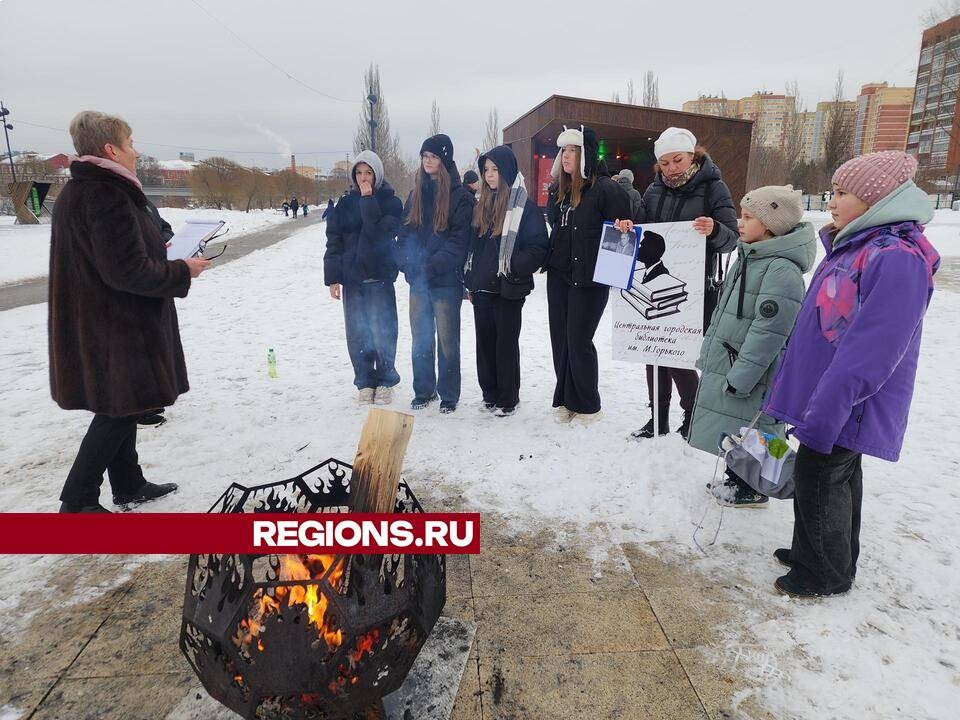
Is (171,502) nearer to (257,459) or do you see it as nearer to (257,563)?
(257,459)

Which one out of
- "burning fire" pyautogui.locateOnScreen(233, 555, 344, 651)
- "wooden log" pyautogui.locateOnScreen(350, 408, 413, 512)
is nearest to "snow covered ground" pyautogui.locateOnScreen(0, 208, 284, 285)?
"wooden log" pyautogui.locateOnScreen(350, 408, 413, 512)

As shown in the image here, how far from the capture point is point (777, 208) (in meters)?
2.98

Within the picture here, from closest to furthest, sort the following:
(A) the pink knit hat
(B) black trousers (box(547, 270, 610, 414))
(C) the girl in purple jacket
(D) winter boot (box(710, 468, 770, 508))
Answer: (C) the girl in purple jacket → (A) the pink knit hat → (D) winter boot (box(710, 468, 770, 508)) → (B) black trousers (box(547, 270, 610, 414))

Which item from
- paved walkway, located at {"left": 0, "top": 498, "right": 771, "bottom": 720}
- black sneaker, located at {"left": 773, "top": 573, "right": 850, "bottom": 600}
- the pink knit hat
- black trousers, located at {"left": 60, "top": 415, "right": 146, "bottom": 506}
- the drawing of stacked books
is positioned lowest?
paved walkway, located at {"left": 0, "top": 498, "right": 771, "bottom": 720}

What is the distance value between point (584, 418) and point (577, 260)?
1.30m

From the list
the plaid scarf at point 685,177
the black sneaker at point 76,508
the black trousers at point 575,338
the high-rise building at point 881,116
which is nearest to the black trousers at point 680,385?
the black trousers at point 575,338

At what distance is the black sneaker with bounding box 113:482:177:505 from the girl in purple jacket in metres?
3.50

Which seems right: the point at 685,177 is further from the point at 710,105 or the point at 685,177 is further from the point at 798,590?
the point at 710,105

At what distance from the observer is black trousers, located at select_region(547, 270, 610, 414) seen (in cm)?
435

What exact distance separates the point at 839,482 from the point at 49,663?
3367mm

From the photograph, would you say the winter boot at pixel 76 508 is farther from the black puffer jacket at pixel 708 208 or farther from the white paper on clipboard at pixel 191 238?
the black puffer jacket at pixel 708 208

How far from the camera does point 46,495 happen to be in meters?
3.45

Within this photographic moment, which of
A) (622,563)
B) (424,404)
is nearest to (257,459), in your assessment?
(424,404)

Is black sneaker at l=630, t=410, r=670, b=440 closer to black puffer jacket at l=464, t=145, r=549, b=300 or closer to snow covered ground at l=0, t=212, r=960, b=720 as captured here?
snow covered ground at l=0, t=212, r=960, b=720
